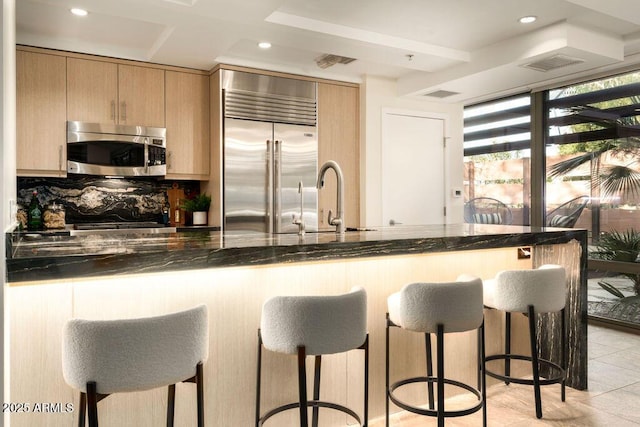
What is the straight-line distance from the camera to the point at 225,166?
4.37m

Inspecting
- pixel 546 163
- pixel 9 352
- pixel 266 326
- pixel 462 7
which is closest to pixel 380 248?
pixel 266 326

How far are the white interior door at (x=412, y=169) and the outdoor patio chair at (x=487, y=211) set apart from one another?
21.2 inches

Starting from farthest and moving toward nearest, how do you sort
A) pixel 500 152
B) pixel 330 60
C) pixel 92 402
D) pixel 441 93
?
1. pixel 500 152
2. pixel 441 93
3. pixel 330 60
4. pixel 92 402

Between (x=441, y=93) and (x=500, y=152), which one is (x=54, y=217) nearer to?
(x=441, y=93)

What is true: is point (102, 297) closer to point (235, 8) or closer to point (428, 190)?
point (235, 8)

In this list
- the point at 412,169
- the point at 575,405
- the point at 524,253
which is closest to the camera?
the point at 575,405

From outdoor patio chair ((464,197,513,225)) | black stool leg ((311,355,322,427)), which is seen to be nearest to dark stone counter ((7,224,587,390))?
black stool leg ((311,355,322,427))

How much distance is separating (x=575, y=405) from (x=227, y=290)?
2155mm

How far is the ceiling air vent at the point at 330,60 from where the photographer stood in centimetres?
Result: 434

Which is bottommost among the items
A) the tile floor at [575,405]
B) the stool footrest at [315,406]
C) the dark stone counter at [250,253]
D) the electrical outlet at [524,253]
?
the tile floor at [575,405]

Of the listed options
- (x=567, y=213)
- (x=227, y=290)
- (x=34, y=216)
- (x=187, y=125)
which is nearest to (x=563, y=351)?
(x=227, y=290)

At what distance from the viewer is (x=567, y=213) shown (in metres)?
4.98

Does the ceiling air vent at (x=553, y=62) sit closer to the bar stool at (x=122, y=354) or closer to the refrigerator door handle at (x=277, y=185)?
the refrigerator door handle at (x=277, y=185)

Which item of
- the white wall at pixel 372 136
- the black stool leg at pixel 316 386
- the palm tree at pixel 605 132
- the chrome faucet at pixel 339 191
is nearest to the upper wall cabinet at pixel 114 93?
the white wall at pixel 372 136
